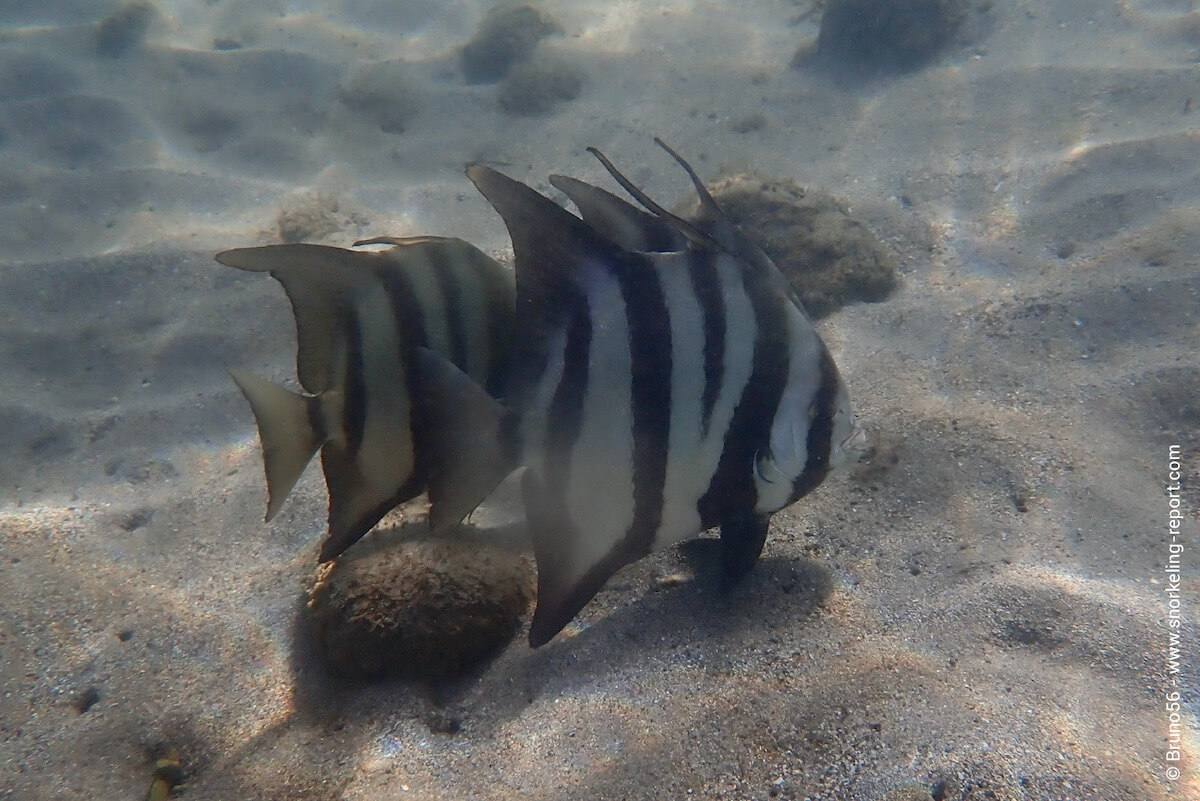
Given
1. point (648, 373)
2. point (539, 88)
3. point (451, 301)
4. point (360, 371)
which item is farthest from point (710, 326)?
point (539, 88)

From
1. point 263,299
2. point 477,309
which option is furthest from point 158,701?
point 263,299

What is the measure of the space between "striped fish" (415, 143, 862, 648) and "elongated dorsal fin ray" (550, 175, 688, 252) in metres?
0.18

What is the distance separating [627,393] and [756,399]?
0.36 m

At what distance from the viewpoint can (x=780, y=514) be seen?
279cm

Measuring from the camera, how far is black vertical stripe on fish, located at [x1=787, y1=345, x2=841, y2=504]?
1952mm

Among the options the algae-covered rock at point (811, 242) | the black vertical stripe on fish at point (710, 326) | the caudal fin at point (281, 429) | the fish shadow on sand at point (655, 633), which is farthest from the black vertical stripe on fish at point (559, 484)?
the algae-covered rock at point (811, 242)

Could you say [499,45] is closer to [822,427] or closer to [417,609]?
[417,609]

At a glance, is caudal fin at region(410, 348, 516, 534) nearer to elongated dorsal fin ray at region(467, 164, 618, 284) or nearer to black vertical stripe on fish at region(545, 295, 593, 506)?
black vertical stripe on fish at region(545, 295, 593, 506)

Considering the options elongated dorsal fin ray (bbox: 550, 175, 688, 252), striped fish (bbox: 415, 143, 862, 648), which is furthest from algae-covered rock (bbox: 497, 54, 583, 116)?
striped fish (bbox: 415, 143, 862, 648)

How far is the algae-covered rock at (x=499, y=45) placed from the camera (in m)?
9.09

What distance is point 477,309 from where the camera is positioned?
7.70 ft

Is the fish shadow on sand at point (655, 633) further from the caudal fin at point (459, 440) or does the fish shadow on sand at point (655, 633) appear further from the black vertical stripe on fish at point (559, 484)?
the caudal fin at point (459, 440)

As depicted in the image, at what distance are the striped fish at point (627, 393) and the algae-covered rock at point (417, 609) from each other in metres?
0.58

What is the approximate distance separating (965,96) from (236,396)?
6.94m
